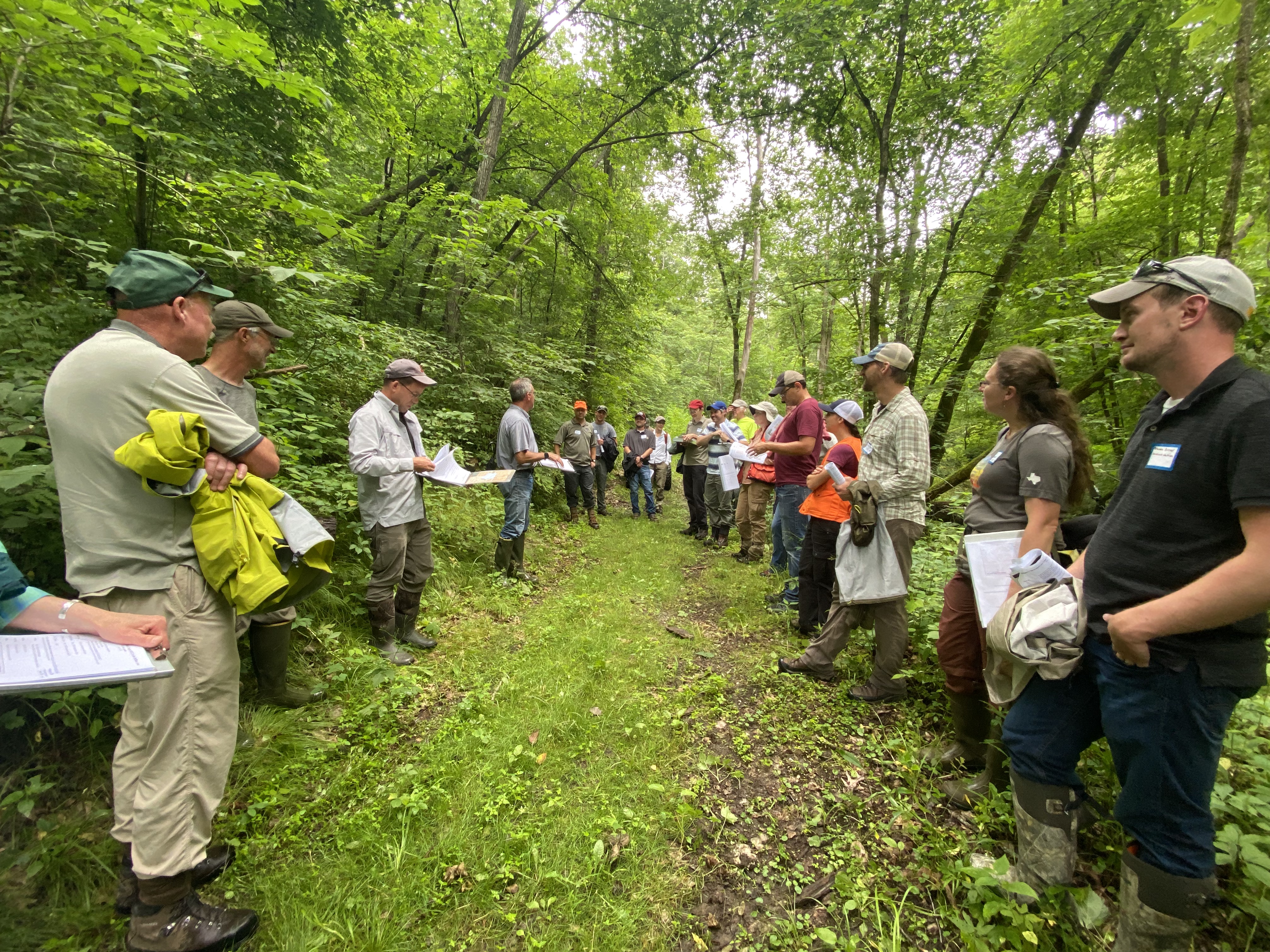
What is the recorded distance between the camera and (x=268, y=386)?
14.4 ft

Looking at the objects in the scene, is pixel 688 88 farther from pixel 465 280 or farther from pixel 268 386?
pixel 268 386

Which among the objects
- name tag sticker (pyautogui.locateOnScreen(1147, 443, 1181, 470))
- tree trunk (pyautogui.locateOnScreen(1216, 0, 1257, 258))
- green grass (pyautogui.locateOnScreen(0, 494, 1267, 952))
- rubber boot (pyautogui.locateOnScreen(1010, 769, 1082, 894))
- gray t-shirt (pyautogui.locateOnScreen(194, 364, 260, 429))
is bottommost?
green grass (pyautogui.locateOnScreen(0, 494, 1267, 952))

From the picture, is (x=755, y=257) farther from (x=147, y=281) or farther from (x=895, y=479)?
(x=147, y=281)

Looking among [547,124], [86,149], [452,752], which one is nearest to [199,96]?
[86,149]

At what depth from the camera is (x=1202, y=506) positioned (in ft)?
4.71

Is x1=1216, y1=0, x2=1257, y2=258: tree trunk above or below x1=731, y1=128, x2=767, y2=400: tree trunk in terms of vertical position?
below

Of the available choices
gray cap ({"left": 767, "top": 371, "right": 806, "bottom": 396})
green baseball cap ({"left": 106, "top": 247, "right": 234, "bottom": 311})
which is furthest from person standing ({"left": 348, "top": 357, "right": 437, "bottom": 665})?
gray cap ({"left": 767, "top": 371, "right": 806, "bottom": 396})

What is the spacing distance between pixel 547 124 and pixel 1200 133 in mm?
9866

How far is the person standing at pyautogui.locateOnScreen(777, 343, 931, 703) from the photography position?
11.1ft

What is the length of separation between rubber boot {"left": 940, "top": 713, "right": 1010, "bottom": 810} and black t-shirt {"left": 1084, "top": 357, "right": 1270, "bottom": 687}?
4.60 ft

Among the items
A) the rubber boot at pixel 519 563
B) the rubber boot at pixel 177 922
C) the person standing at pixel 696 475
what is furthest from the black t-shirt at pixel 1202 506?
the person standing at pixel 696 475

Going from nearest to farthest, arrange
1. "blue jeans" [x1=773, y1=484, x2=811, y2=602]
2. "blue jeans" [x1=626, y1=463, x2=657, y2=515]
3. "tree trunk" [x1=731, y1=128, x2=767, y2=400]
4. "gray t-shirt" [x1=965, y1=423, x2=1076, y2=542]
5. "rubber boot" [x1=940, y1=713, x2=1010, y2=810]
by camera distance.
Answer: "gray t-shirt" [x1=965, y1=423, x2=1076, y2=542] → "rubber boot" [x1=940, y1=713, x2=1010, y2=810] → "blue jeans" [x1=773, y1=484, x2=811, y2=602] → "blue jeans" [x1=626, y1=463, x2=657, y2=515] → "tree trunk" [x1=731, y1=128, x2=767, y2=400]

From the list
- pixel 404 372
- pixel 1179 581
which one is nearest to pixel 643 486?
pixel 404 372

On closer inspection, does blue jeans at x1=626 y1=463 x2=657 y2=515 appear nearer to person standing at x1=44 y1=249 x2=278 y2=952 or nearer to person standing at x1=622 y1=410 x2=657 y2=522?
person standing at x1=622 y1=410 x2=657 y2=522
